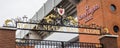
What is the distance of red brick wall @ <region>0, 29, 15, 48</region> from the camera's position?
11836mm

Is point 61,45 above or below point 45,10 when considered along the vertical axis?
below

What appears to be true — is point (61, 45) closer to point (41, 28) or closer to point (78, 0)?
point (41, 28)

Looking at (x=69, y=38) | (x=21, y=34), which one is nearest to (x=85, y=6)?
(x=69, y=38)

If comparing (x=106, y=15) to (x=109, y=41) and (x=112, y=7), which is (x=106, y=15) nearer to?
(x=112, y=7)

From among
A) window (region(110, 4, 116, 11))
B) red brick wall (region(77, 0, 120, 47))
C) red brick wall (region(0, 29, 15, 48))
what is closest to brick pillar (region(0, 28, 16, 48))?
red brick wall (region(0, 29, 15, 48))

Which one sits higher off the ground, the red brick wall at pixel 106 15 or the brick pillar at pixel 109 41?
the red brick wall at pixel 106 15

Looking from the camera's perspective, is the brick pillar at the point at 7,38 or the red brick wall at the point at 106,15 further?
the red brick wall at the point at 106,15

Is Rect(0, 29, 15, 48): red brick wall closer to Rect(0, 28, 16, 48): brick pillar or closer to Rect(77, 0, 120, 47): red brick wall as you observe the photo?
Rect(0, 28, 16, 48): brick pillar

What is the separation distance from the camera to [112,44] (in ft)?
43.9

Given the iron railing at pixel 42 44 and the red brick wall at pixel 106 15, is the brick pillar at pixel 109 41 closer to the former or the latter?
the iron railing at pixel 42 44

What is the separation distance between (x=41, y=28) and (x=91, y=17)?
18471 mm

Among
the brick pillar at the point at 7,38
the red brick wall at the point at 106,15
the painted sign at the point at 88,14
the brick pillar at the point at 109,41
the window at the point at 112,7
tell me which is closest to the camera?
the brick pillar at the point at 7,38

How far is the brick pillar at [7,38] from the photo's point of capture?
38.8ft

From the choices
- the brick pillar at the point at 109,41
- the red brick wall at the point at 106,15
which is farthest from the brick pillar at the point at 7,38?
the red brick wall at the point at 106,15
